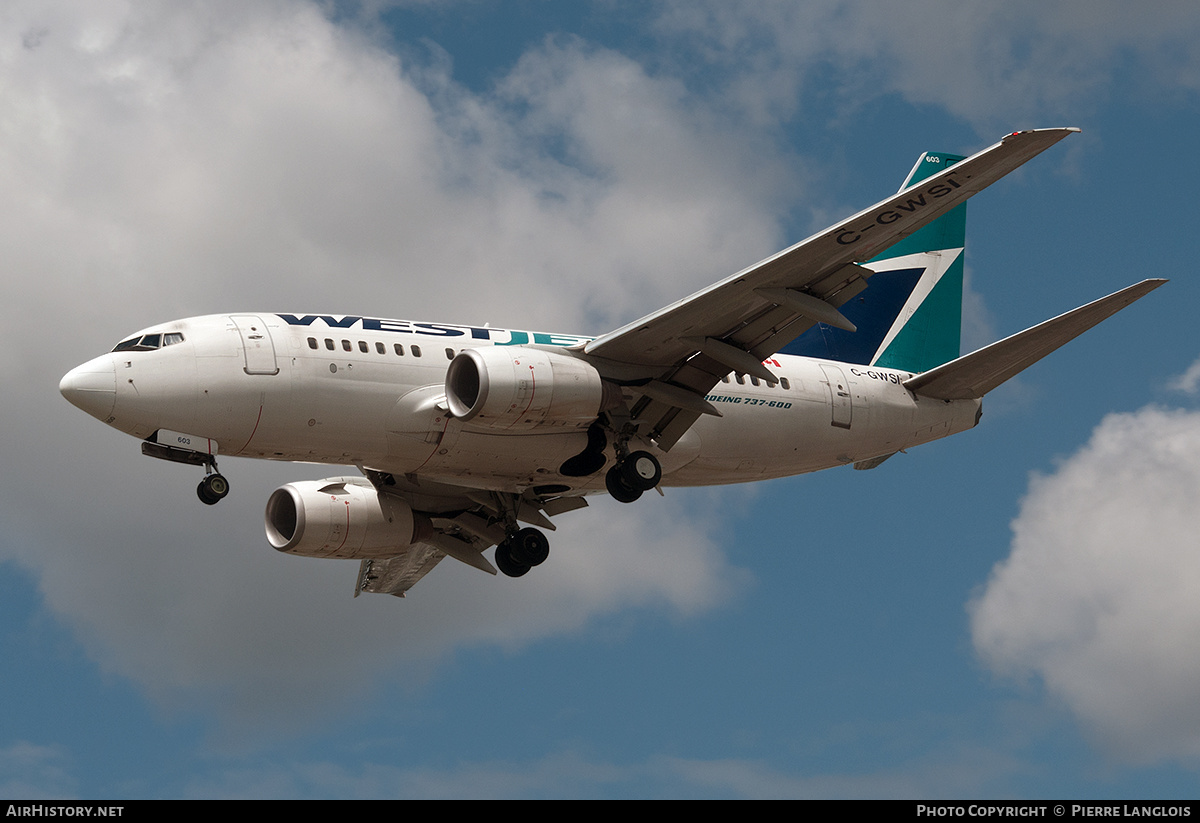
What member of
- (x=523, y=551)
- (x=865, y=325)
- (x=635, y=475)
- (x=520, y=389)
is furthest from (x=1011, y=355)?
(x=523, y=551)

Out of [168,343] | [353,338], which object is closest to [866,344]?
[353,338]

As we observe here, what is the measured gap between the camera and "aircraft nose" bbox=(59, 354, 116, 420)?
1152 inches

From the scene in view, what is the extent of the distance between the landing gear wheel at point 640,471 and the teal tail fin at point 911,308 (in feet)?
23.8

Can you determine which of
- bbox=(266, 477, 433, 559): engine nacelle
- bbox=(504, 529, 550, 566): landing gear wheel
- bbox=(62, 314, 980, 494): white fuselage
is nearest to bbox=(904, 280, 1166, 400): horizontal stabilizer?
bbox=(62, 314, 980, 494): white fuselage

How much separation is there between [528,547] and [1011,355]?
1288 centimetres

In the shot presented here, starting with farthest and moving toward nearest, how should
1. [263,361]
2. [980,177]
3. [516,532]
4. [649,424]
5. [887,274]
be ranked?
1. [887,274]
2. [516,532]
3. [649,424]
4. [263,361]
5. [980,177]

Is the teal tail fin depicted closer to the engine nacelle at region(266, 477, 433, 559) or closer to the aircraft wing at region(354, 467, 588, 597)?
the aircraft wing at region(354, 467, 588, 597)

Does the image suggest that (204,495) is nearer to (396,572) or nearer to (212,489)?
(212,489)

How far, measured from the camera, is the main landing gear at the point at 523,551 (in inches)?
1437

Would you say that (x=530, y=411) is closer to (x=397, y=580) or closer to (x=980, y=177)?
(x=980, y=177)

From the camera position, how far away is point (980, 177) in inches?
1101

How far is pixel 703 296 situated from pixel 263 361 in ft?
30.8

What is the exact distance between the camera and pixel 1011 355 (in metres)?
34.7

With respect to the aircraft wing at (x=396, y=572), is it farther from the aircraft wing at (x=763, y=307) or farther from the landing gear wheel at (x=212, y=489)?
the landing gear wheel at (x=212, y=489)
